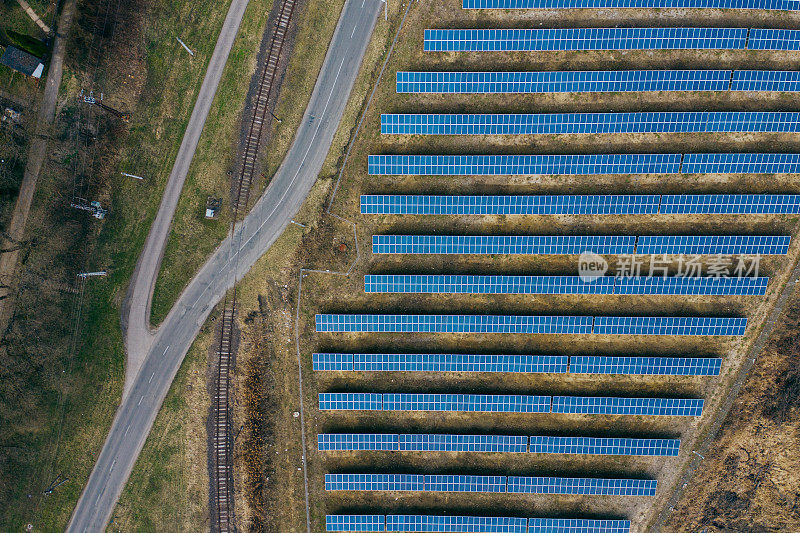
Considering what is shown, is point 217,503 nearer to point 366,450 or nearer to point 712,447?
point 366,450

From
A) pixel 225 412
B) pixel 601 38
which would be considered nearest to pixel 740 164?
pixel 601 38

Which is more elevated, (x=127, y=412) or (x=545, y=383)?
(x=545, y=383)

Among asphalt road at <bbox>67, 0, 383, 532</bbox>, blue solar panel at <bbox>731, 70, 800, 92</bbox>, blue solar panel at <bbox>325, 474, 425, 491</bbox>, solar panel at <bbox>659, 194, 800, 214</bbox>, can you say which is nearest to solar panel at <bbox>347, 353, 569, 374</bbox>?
blue solar panel at <bbox>325, 474, 425, 491</bbox>

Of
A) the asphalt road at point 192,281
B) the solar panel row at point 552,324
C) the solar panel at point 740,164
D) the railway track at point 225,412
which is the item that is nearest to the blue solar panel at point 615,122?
the solar panel at point 740,164

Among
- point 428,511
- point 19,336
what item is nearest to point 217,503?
point 428,511

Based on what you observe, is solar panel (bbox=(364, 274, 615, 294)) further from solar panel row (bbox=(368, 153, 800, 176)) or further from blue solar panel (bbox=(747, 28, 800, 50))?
blue solar panel (bbox=(747, 28, 800, 50))

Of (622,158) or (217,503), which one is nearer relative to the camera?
(622,158)

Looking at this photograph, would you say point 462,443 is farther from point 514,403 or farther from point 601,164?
point 601,164
